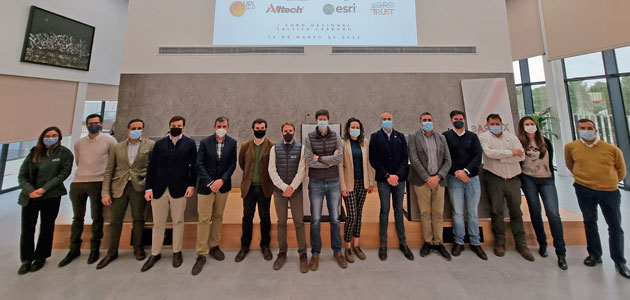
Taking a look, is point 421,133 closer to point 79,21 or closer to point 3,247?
point 3,247

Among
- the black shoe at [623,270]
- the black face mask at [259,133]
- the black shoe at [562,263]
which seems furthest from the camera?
the black face mask at [259,133]

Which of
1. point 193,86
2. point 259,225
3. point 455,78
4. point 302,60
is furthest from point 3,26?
point 455,78

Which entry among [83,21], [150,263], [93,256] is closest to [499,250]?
[150,263]

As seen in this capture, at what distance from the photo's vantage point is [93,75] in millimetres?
5277

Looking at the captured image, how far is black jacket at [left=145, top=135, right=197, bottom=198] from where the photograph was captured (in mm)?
2096

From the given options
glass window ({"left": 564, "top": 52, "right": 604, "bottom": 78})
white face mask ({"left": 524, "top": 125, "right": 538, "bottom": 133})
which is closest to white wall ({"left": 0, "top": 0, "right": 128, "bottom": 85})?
white face mask ({"left": 524, "top": 125, "right": 538, "bottom": 133})

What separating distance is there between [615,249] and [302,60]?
461 cm

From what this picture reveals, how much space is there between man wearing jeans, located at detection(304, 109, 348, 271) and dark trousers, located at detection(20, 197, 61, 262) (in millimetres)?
2655

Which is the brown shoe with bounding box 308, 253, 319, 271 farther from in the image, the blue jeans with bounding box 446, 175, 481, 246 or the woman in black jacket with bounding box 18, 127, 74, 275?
the woman in black jacket with bounding box 18, 127, 74, 275

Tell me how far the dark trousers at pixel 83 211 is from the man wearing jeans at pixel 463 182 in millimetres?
3865

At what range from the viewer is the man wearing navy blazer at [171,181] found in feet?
6.89

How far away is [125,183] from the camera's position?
221 cm

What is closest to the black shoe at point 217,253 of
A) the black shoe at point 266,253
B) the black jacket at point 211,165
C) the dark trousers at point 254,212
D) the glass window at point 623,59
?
the dark trousers at point 254,212

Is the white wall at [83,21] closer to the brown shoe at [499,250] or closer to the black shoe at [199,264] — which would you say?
the black shoe at [199,264]
